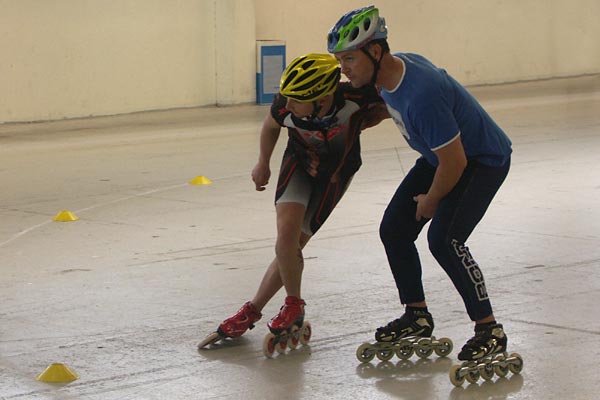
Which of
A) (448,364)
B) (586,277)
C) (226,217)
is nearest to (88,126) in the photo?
(226,217)

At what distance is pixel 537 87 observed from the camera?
2478 centimetres

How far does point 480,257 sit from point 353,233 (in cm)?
134

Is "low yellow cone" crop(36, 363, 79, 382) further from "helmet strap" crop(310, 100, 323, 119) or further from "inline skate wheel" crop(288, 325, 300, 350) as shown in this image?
"helmet strap" crop(310, 100, 323, 119)

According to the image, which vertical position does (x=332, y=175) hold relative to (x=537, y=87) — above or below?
above

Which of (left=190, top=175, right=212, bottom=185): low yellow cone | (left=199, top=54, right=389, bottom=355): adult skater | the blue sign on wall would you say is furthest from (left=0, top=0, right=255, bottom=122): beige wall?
(left=199, top=54, right=389, bottom=355): adult skater

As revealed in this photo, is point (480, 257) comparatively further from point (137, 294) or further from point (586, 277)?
point (137, 294)

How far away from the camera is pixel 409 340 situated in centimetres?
582

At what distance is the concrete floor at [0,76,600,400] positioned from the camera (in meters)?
5.50

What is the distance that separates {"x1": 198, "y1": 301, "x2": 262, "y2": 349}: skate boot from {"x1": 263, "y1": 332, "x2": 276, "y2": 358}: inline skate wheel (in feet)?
0.83

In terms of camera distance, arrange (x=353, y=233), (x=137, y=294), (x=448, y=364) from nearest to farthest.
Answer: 1. (x=448, y=364)
2. (x=137, y=294)
3. (x=353, y=233)

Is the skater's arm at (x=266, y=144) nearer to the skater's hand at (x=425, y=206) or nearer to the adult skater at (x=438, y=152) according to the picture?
the adult skater at (x=438, y=152)

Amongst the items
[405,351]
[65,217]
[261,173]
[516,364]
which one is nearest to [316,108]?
[261,173]

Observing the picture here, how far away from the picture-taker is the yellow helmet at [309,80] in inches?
221

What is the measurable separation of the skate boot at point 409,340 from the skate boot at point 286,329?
1.18ft
